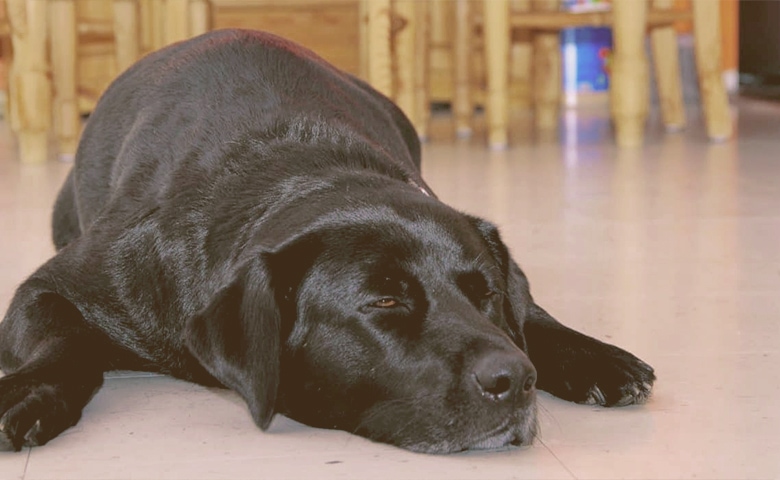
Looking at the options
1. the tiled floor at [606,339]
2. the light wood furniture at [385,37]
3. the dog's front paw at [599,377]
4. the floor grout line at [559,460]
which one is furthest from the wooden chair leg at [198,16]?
the floor grout line at [559,460]

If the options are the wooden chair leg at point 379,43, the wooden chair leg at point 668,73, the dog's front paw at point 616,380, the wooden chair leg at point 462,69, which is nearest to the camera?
the dog's front paw at point 616,380

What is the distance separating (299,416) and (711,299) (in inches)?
43.0

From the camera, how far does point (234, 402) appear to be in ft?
6.57

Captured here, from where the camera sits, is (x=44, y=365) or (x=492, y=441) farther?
(x=44, y=365)

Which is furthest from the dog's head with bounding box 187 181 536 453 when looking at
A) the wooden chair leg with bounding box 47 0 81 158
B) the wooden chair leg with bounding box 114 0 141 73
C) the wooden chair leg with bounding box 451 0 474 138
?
the wooden chair leg with bounding box 451 0 474 138

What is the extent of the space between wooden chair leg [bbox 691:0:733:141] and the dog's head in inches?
156

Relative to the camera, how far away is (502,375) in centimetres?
165

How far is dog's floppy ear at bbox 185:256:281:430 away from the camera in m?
1.77

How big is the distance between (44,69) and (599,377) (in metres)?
3.71

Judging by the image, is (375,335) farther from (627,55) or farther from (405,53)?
(405,53)

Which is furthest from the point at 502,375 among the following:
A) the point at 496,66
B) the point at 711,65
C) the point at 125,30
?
the point at 125,30

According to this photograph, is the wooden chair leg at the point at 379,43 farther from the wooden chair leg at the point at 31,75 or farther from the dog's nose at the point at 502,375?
the dog's nose at the point at 502,375

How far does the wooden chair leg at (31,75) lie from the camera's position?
5027 millimetres

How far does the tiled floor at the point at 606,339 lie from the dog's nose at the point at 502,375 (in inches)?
3.8
